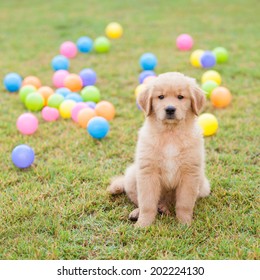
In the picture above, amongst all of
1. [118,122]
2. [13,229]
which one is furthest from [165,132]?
[118,122]

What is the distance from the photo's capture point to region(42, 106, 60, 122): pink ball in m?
5.20

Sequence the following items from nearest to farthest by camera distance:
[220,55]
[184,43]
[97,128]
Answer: [97,128] → [220,55] → [184,43]

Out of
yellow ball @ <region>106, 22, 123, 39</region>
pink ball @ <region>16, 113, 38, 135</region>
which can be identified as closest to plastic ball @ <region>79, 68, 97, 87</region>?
pink ball @ <region>16, 113, 38, 135</region>

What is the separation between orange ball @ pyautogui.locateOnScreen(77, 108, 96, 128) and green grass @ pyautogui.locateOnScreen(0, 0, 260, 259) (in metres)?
0.11

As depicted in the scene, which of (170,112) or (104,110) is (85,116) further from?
(170,112)

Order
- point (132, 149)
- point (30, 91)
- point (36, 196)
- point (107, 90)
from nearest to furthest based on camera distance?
point (36, 196) → point (132, 149) → point (30, 91) → point (107, 90)

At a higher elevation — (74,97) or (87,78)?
(87,78)

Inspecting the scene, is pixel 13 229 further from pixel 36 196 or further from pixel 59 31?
pixel 59 31

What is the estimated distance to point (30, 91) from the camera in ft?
18.6

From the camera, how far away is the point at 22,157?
159 inches

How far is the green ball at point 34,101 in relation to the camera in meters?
5.43

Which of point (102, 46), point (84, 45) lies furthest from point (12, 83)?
point (102, 46)

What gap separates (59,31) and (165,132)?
7050 mm

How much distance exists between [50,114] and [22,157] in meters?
1.24
